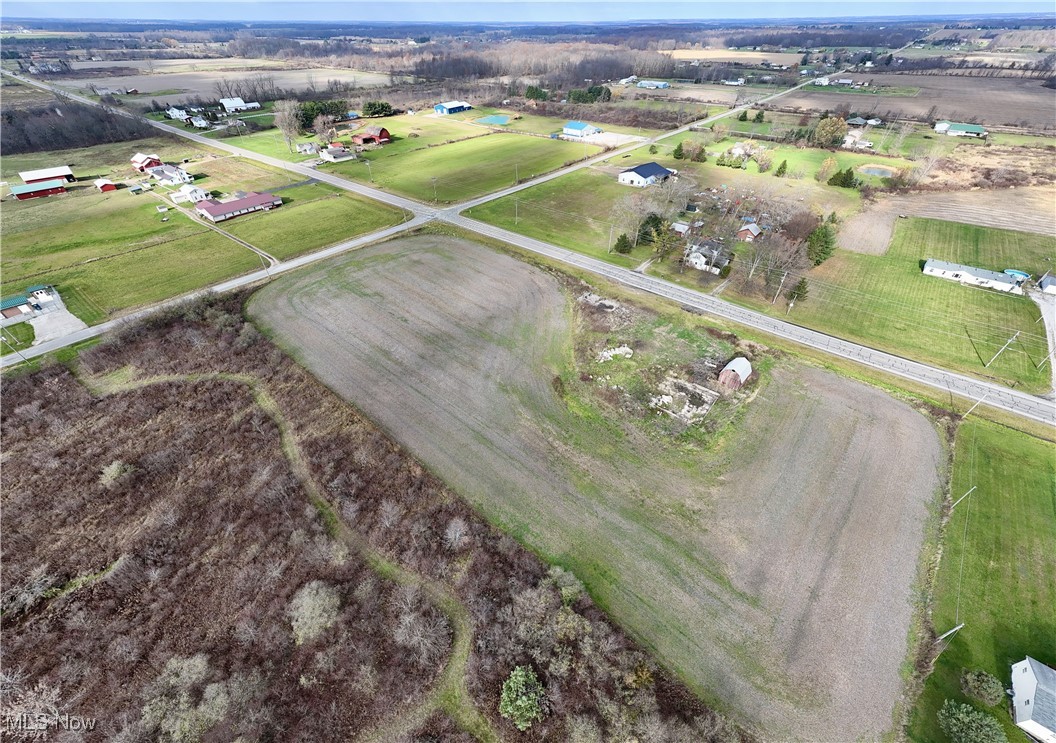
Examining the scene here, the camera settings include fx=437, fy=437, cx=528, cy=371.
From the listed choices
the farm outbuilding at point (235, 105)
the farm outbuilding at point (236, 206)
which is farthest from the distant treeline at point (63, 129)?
the farm outbuilding at point (236, 206)

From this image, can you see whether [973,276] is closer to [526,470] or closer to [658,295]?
[658,295]

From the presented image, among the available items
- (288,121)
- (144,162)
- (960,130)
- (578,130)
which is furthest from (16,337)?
(960,130)

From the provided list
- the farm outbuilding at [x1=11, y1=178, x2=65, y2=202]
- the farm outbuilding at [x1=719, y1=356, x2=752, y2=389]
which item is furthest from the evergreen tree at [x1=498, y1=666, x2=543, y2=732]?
the farm outbuilding at [x1=11, y1=178, x2=65, y2=202]

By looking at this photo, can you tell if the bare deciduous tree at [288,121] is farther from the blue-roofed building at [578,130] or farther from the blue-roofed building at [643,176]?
the blue-roofed building at [643,176]

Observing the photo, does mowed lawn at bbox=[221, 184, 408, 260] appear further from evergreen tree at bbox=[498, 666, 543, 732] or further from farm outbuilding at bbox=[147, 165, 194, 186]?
evergreen tree at bbox=[498, 666, 543, 732]

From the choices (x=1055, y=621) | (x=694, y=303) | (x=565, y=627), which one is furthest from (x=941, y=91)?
(x=565, y=627)

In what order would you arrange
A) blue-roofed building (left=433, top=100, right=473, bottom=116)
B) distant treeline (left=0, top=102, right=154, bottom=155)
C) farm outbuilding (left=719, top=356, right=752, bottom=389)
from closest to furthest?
farm outbuilding (left=719, top=356, right=752, bottom=389)
distant treeline (left=0, top=102, right=154, bottom=155)
blue-roofed building (left=433, top=100, right=473, bottom=116)
